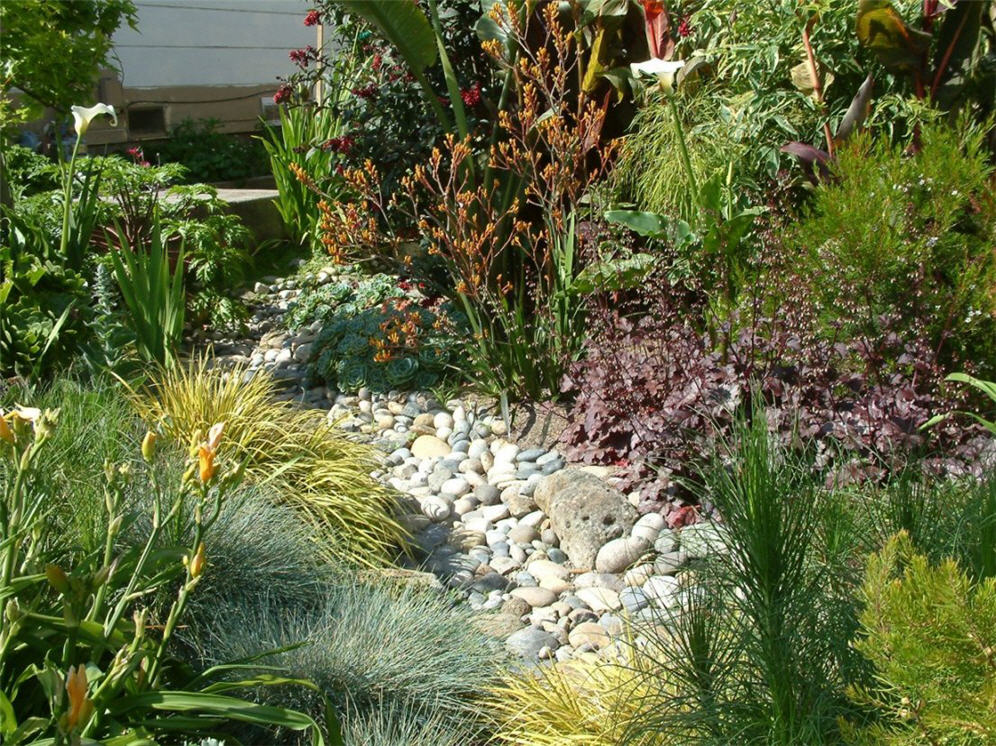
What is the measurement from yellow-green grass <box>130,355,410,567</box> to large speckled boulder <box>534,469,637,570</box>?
637mm

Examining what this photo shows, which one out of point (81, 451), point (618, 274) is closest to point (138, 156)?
point (618, 274)

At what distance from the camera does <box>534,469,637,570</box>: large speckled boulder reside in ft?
13.3

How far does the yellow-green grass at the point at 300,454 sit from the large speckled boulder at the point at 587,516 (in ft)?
2.09

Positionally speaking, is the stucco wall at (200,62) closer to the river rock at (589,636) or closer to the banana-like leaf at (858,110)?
the banana-like leaf at (858,110)

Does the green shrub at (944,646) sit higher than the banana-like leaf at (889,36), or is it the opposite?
the banana-like leaf at (889,36)

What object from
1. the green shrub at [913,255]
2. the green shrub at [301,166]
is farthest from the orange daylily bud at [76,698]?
the green shrub at [301,166]

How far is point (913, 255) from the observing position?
4.03 metres

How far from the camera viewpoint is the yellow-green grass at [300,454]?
13.1 ft

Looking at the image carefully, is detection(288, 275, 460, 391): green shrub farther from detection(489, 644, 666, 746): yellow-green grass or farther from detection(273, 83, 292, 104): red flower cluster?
detection(489, 644, 666, 746): yellow-green grass

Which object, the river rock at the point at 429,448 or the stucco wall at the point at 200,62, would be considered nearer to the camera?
the river rock at the point at 429,448

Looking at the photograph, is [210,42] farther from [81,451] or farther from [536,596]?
[536,596]

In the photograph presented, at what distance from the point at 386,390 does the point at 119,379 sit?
1506 millimetres

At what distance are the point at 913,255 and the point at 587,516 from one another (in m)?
1.64

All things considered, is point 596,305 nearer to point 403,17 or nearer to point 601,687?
point 403,17
